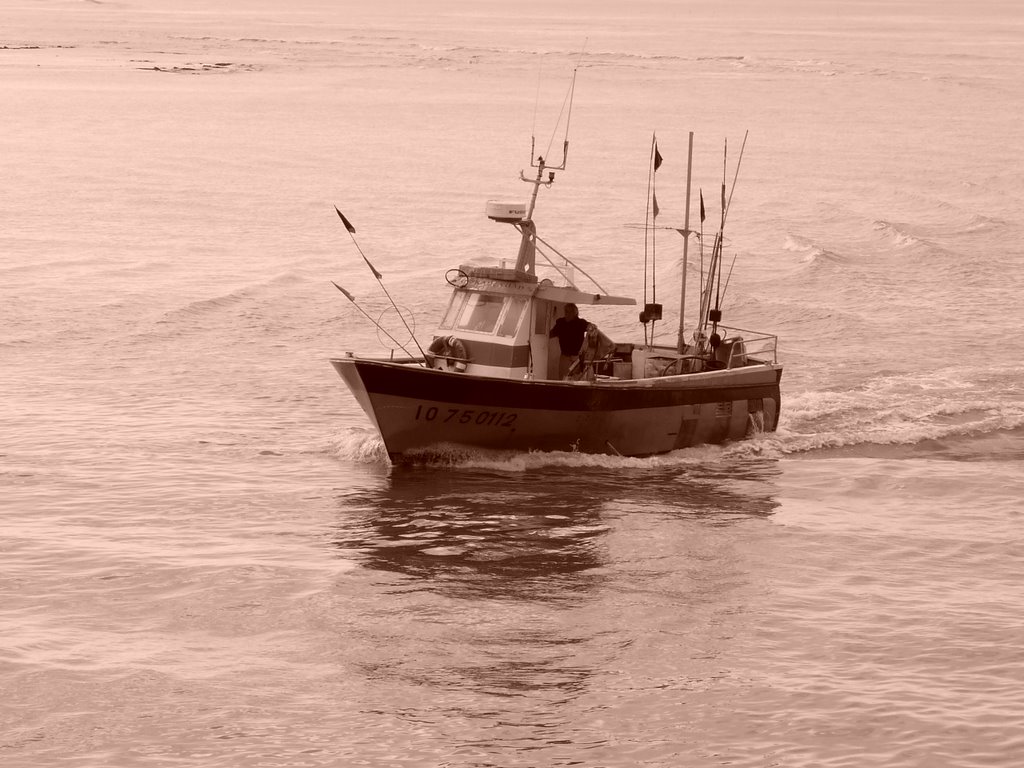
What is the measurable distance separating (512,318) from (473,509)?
4.05 metres

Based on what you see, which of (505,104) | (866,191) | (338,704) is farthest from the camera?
(505,104)

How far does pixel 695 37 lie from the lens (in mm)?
193625

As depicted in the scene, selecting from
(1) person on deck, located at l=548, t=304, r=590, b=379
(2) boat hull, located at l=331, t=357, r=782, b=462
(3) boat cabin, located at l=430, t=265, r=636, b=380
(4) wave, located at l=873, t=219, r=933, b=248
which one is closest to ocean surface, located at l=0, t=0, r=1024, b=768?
(4) wave, located at l=873, t=219, r=933, b=248

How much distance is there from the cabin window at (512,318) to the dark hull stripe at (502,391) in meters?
1.63

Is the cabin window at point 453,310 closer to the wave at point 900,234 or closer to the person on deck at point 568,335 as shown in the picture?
the person on deck at point 568,335

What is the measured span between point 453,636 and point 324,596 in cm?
228

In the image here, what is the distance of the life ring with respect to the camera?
1055 inches

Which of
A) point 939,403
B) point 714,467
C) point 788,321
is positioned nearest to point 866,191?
point 788,321

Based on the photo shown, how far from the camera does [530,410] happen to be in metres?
25.9

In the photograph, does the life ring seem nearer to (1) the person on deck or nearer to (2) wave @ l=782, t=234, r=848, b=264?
(1) the person on deck

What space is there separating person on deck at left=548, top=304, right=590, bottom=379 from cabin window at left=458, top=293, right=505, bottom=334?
1.04 meters

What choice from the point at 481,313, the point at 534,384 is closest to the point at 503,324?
the point at 481,313

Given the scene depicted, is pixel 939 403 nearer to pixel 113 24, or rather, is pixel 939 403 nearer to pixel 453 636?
pixel 453 636

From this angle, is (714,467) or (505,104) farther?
(505,104)
